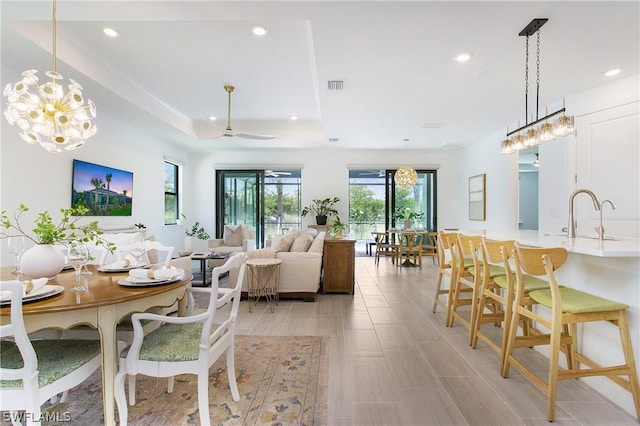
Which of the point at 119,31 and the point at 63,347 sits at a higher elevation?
the point at 119,31

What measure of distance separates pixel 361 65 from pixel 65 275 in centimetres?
329

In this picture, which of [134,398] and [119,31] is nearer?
[134,398]

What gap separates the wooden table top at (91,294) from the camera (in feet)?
4.25

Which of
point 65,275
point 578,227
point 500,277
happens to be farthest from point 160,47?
point 578,227

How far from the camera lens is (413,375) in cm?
211

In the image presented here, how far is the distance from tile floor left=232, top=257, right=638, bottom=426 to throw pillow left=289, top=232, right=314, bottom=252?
80cm

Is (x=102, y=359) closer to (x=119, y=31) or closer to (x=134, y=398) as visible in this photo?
(x=134, y=398)

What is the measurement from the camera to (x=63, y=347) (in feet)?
5.05

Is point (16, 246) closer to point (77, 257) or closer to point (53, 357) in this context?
point (77, 257)

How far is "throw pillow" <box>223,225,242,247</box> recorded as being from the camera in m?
6.26

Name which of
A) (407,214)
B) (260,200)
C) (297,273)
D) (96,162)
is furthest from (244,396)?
(407,214)

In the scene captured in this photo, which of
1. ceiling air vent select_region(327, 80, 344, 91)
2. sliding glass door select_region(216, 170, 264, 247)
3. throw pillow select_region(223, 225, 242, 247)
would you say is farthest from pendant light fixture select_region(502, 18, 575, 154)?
sliding glass door select_region(216, 170, 264, 247)

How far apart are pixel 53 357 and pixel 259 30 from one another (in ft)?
10.00

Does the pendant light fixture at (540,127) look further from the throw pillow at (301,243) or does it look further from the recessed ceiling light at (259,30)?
the throw pillow at (301,243)
